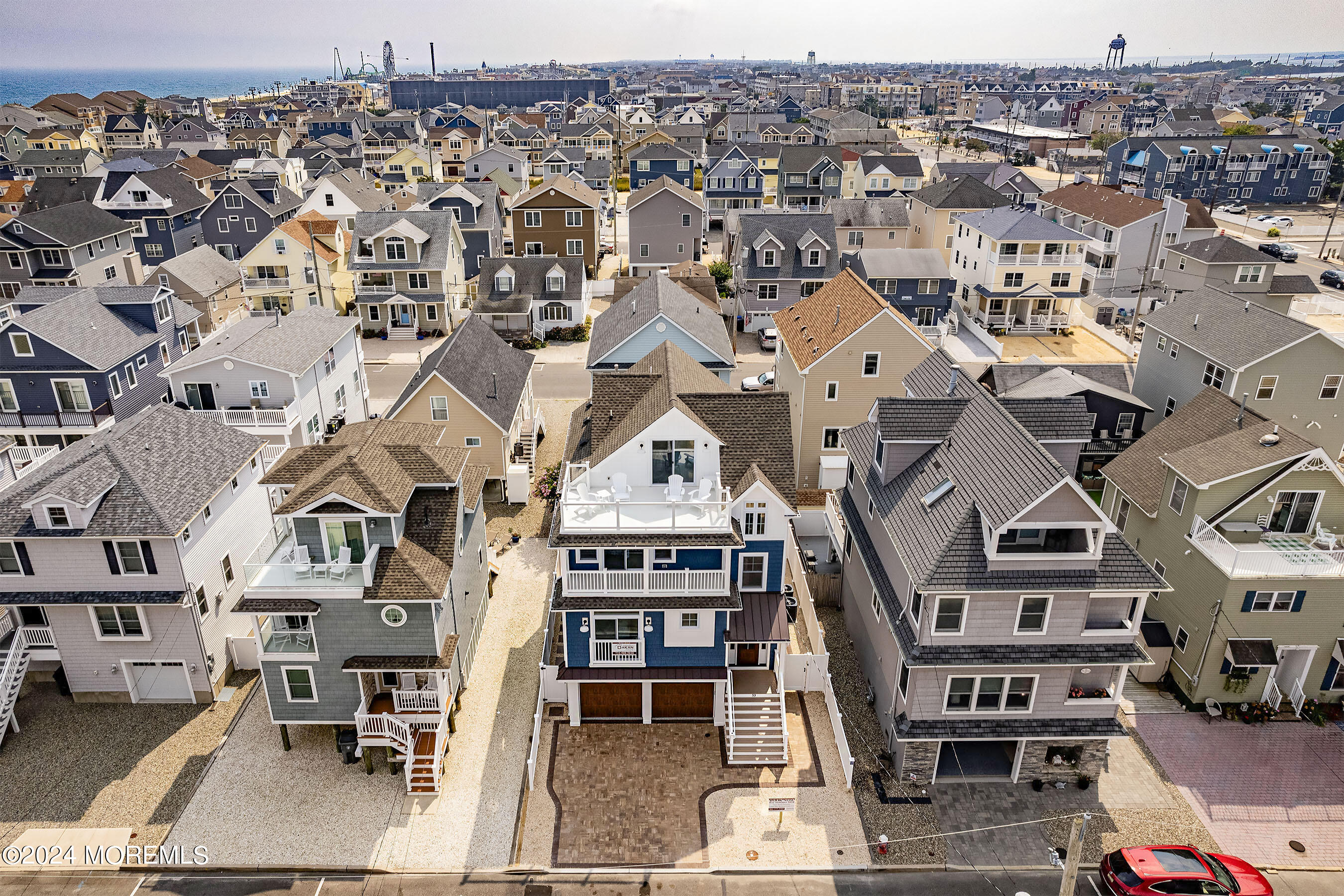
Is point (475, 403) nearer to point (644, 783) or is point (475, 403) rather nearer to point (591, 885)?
point (644, 783)

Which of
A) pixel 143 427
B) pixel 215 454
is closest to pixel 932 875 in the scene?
pixel 215 454

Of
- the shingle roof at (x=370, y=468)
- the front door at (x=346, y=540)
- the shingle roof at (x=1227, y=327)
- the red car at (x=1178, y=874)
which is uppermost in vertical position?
the shingle roof at (x=1227, y=327)

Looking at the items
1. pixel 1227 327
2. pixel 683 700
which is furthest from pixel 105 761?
pixel 1227 327

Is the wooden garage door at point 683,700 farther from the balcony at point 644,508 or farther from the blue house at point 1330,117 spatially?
the blue house at point 1330,117

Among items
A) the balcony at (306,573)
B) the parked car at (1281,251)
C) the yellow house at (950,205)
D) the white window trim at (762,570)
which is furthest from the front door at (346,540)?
the parked car at (1281,251)

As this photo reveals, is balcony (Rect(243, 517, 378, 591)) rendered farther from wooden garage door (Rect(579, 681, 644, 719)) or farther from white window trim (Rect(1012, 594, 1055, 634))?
white window trim (Rect(1012, 594, 1055, 634))

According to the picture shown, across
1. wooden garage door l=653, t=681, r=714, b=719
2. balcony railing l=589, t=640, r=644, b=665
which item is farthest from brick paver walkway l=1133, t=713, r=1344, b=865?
balcony railing l=589, t=640, r=644, b=665
